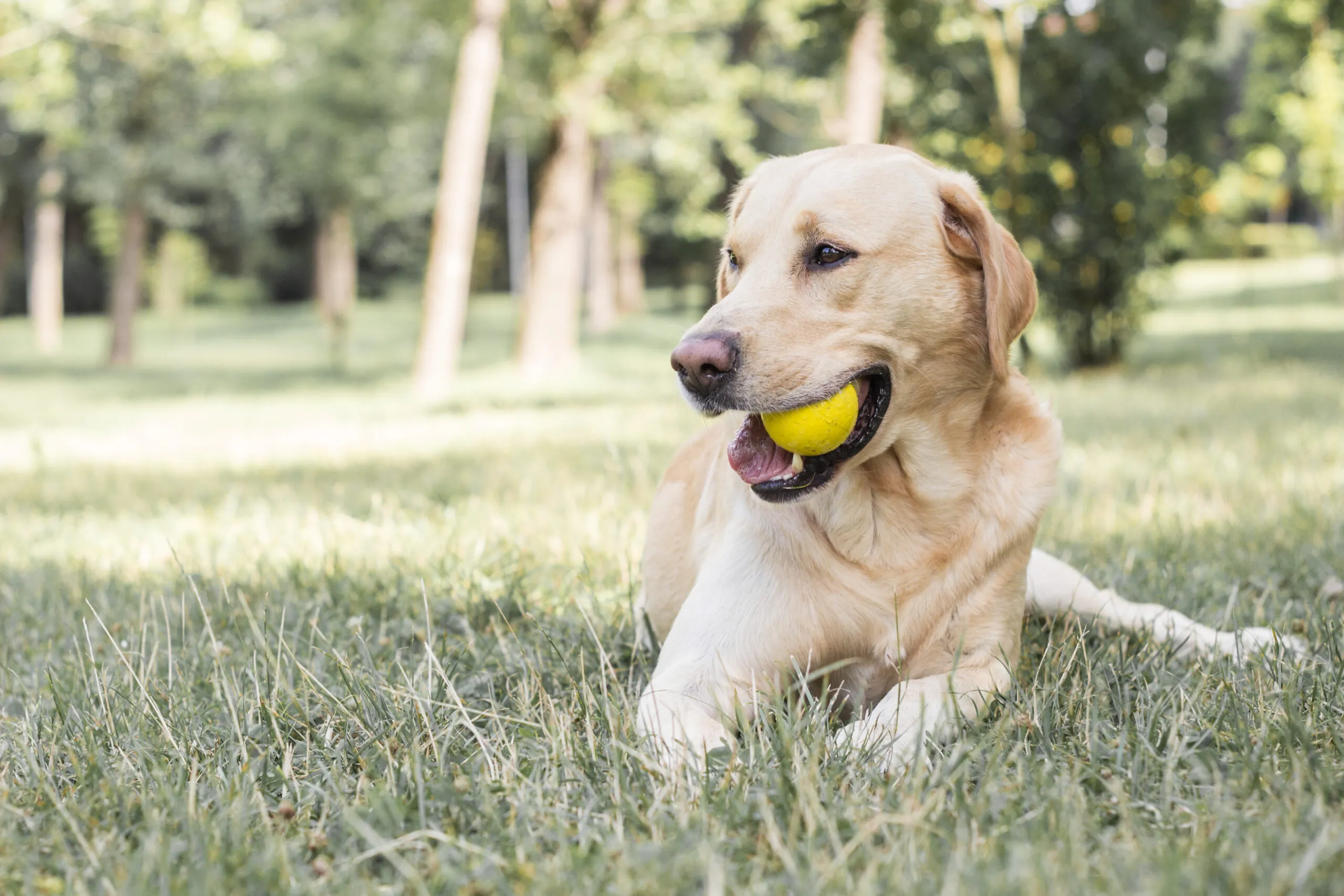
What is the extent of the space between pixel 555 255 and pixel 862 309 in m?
13.5

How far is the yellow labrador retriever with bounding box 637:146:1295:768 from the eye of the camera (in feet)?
8.66

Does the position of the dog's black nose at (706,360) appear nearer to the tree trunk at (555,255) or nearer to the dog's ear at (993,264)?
the dog's ear at (993,264)

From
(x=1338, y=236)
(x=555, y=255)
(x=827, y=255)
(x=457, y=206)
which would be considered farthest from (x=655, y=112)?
(x=1338, y=236)

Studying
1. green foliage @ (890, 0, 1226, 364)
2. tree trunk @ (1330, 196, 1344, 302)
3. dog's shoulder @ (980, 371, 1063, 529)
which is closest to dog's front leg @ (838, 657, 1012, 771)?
dog's shoulder @ (980, 371, 1063, 529)

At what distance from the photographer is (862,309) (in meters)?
2.72

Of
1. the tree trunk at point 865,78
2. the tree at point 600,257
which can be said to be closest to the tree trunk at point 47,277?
the tree at point 600,257

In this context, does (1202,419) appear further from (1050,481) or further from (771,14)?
(771,14)

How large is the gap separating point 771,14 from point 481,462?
11.7 meters

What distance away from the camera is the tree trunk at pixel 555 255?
15836 millimetres

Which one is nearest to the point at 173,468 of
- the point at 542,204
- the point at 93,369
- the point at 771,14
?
the point at 542,204

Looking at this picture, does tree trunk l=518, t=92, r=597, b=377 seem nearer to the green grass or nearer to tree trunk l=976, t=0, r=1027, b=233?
tree trunk l=976, t=0, r=1027, b=233

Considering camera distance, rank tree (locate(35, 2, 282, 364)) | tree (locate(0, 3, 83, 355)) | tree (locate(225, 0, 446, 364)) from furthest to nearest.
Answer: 1. tree (locate(35, 2, 282, 364))
2. tree (locate(225, 0, 446, 364))
3. tree (locate(0, 3, 83, 355))

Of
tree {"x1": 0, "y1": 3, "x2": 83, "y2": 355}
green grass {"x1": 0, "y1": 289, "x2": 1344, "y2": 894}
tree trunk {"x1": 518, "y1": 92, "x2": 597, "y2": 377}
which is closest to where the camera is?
green grass {"x1": 0, "y1": 289, "x2": 1344, "y2": 894}

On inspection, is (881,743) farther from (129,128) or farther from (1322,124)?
(1322,124)
